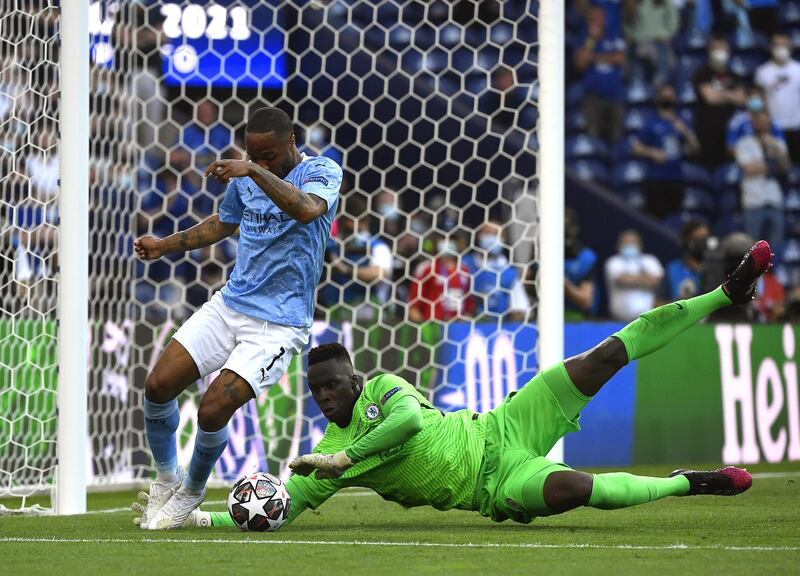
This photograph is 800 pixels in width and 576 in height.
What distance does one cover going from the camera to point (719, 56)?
15766 mm

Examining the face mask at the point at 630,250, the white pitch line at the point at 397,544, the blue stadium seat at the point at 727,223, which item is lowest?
the white pitch line at the point at 397,544

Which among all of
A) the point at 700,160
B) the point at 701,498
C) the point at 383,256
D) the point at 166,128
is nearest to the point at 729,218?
the point at 700,160

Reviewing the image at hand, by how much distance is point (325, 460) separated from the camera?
5199 mm

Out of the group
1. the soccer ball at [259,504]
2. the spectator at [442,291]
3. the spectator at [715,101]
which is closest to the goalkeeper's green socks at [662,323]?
the soccer ball at [259,504]

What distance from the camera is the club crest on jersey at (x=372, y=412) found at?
18.2 ft

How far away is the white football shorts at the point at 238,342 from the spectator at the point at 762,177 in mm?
9128

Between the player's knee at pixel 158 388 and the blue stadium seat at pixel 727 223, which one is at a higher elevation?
the blue stadium seat at pixel 727 223

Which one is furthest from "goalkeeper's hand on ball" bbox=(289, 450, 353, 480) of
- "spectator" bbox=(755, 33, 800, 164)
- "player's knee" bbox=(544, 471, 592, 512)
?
"spectator" bbox=(755, 33, 800, 164)

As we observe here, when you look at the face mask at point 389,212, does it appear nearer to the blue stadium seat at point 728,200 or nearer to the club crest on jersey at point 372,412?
the club crest on jersey at point 372,412

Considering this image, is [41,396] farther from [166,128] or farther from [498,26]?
[498,26]

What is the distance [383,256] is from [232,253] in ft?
4.31

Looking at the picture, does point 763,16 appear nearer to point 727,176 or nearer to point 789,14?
point 789,14

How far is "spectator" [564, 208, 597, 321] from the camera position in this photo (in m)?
11.7

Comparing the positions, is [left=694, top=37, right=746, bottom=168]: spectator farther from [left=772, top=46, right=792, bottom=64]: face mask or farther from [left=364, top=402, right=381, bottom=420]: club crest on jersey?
[left=364, top=402, right=381, bottom=420]: club crest on jersey
